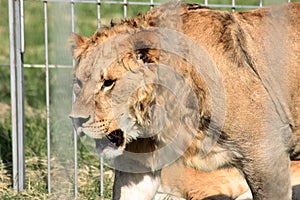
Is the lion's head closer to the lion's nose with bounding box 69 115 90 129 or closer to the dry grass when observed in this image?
the lion's nose with bounding box 69 115 90 129

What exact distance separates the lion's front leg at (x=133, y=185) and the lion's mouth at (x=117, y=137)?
30 centimetres

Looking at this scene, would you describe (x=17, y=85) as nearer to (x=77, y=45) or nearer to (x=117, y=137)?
(x=77, y=45)

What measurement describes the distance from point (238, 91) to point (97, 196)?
49.2 inches

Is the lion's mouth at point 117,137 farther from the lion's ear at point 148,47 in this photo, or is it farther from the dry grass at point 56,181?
the dry grass at point 56,181

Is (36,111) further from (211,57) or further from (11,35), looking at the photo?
(211,57)

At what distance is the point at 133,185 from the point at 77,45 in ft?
1.98

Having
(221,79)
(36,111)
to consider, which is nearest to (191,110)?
(221,79)

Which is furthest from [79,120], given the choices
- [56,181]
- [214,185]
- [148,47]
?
[56,181]

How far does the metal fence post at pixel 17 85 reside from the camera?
3807 mm

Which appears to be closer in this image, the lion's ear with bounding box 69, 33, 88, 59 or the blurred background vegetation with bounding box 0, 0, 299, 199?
the lion's ear with bounding box 69, 33, 88, 59

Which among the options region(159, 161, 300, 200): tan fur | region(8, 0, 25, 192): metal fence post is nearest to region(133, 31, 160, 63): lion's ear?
region(159, 161, 300, 200): tan fur

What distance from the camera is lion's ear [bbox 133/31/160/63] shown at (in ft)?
9.27

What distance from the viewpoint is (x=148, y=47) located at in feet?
9.25

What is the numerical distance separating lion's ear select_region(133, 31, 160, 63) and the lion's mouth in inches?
11.0
